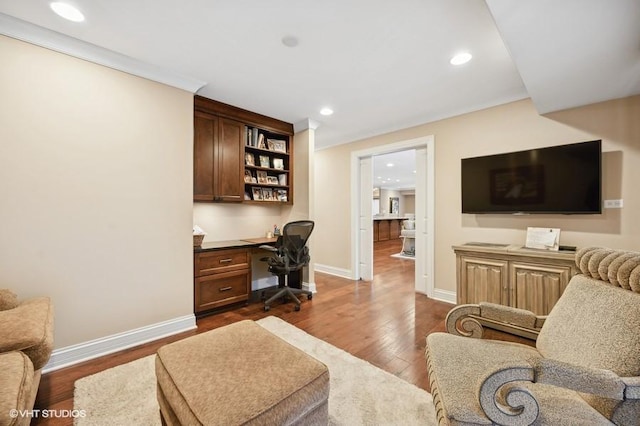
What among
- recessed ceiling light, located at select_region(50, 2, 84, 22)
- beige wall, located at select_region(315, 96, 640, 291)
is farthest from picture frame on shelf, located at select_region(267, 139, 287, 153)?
recessed ceiling light, located at select_region(50, 2, 84, 22)

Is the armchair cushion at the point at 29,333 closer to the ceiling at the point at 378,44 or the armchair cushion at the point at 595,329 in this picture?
the ceiling at the point at 378,44

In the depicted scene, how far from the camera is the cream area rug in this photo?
1.50 m

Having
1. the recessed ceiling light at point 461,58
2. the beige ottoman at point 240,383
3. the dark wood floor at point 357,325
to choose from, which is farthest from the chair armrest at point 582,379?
the recessed ceiling light at point 461,58

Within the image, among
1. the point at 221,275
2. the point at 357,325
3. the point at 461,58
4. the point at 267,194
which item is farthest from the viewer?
the point at 267,194

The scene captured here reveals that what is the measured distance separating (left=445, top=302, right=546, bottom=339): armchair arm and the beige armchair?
3 centimetres

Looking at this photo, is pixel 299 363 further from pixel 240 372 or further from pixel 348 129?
pixel 348 129

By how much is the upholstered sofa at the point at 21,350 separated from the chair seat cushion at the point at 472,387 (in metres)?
A: 1.61

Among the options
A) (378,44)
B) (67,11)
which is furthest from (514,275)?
(67,11)

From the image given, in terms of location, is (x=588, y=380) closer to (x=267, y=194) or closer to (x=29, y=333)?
(x=29, y=333)

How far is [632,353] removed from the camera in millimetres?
971

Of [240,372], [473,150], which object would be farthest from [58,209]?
[473,150]

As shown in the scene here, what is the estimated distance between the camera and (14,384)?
106 centimetres

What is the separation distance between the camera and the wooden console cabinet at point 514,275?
2396 mm

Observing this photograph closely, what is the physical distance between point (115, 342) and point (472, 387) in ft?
8.79
